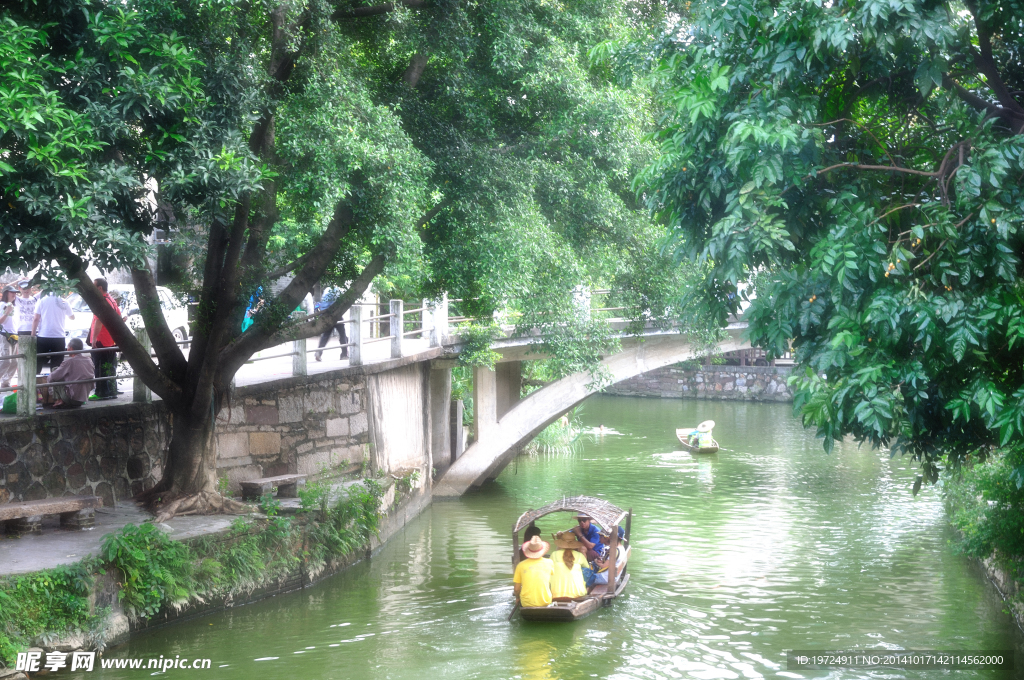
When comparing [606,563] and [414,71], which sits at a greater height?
[414,71]

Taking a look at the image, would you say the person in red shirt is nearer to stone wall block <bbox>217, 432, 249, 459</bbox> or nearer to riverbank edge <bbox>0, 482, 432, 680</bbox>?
stone wall block <bbox>217, 432, 249, 459</bbox>

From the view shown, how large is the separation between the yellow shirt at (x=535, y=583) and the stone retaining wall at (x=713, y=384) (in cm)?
2460

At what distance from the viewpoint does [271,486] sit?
11.8 metres

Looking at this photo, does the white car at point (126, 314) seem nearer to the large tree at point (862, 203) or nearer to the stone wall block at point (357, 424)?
the stone wall block at point (357, 424)

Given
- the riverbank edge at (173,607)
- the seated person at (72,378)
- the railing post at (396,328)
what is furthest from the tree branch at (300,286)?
the railing post at (396,328)

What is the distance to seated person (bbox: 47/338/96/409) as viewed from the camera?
10289 mm

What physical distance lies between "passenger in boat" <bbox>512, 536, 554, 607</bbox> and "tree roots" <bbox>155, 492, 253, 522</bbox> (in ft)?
10.2

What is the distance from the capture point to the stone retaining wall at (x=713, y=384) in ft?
115

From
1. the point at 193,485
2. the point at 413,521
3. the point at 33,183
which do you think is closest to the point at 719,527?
the point at 413,521

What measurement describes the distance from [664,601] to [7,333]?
26.2ft

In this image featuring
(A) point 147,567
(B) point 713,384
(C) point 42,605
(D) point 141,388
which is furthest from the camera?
(B) point 713,384

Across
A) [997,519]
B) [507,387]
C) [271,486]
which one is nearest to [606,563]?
[271,486]

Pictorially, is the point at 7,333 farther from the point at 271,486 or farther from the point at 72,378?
the point at 271,486

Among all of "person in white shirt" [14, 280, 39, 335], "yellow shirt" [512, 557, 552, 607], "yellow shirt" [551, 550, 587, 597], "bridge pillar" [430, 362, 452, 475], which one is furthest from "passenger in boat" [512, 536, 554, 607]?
"bridge pillar" [430, 362, 452, 475]
